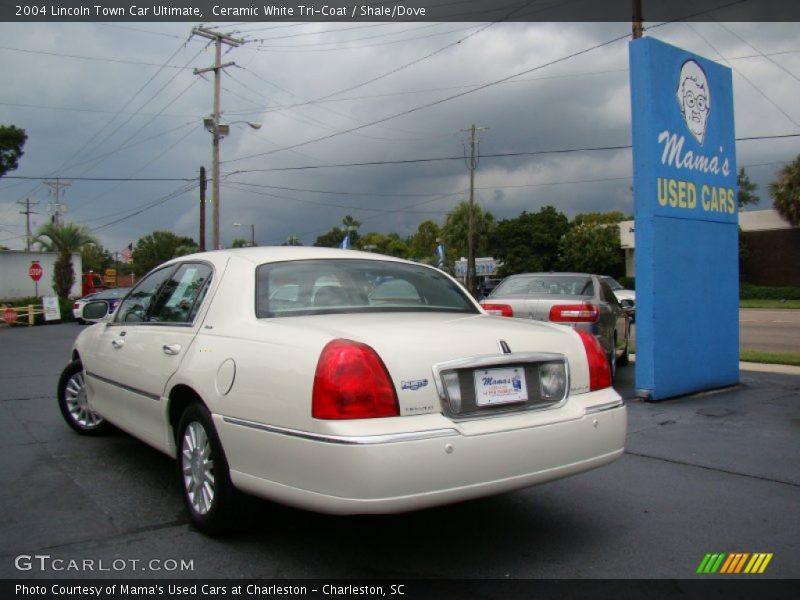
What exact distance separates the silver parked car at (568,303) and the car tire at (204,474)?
184 inches

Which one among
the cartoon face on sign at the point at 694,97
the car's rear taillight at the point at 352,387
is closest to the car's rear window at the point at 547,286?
the cartoon face on sign at the point at 694,97

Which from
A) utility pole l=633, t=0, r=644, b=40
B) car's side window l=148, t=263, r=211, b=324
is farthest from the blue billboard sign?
car's side window l=148, t=263, r=211, b=324

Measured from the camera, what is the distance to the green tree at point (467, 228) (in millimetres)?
64250

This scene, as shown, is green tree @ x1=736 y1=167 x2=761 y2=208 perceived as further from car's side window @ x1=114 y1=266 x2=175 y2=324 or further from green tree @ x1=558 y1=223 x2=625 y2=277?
car's side window @ x1=114 y1=266 x2=175 y2=324

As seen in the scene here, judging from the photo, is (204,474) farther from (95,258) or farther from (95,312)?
(95,258)

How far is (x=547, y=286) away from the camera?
9617 millimetres

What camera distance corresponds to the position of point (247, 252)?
4.41 metres

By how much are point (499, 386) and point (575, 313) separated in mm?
5371

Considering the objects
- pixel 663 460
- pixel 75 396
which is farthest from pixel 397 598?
pixel 75 396

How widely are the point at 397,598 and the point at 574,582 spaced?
819mm

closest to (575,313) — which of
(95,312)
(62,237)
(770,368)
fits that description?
(770,368)

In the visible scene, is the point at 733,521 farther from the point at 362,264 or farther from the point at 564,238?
the point at 564,238

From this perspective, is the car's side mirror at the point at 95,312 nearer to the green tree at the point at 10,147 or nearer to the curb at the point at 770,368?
the curb at the point at 770,368

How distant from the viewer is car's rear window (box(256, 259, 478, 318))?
392 centimetres
